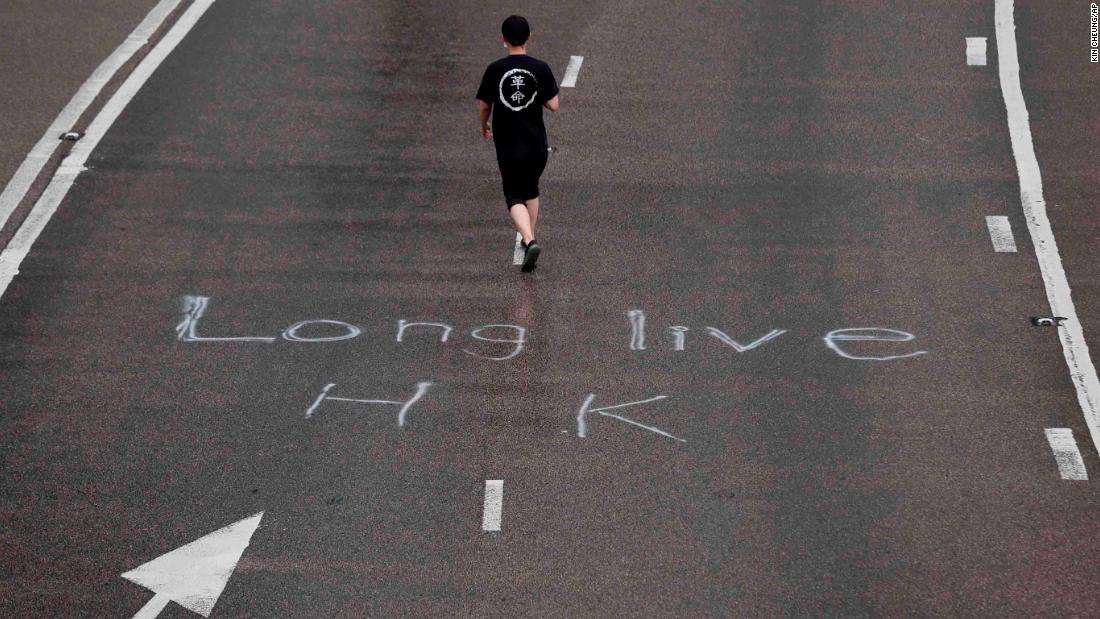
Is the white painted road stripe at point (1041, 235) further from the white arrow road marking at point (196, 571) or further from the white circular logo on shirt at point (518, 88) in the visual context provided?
the white arrow road marking at point (196, 571)

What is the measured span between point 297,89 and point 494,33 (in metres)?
2.54

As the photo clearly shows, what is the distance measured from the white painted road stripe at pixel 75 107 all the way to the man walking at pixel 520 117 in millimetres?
3871

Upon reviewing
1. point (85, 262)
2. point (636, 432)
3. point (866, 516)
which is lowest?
point (866, 516)

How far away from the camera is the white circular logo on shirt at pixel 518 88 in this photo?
440 inches

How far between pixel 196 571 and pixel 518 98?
477cm

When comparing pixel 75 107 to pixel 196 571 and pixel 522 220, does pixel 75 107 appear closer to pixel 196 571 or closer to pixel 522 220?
pixel 522 220

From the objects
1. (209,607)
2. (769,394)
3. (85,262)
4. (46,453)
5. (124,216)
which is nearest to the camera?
(209,607)

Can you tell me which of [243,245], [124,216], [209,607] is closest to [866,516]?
[209,607]

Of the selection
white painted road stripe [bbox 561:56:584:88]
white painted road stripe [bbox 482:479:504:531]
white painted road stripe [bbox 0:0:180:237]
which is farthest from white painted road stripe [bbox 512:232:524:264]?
white painted road stripe [bbox 0:0:180:237]

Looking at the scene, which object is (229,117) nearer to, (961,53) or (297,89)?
(297,89)

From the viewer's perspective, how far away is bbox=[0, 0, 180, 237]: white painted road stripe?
12523 mm

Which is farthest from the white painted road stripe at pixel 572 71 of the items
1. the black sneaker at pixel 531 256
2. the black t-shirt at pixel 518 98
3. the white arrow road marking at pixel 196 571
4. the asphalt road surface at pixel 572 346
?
the white arrow road marking at pixel 196 571

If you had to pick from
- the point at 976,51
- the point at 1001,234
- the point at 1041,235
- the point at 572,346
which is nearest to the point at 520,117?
the point at 572,346

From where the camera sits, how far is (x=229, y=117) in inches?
561
